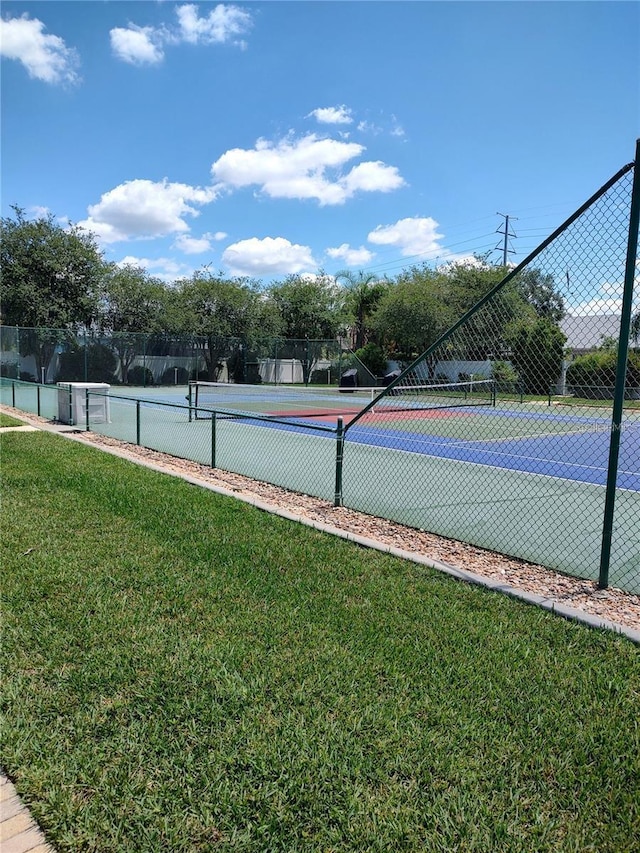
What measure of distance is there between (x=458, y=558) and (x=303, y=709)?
2.54 metres

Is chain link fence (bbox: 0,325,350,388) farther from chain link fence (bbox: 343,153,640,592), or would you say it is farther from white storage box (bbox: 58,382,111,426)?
chain link fence (bbox: 343,153,640,592)

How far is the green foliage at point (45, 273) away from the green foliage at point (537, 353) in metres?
32.3

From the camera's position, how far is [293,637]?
3.42m

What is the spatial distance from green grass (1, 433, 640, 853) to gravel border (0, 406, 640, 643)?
0.77ft

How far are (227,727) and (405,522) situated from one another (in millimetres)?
3656

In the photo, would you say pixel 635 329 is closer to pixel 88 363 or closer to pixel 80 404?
pixel 80 404

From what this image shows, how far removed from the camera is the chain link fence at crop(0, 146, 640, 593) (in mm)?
4309

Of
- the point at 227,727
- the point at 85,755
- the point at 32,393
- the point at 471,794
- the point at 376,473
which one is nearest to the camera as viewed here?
the point at 471,794

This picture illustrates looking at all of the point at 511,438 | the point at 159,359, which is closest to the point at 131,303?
the point at 159,359

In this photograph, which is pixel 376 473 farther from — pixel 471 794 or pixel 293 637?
pixel 471 794

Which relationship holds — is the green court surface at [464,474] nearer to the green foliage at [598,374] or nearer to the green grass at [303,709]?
the green foliage at [598,374]

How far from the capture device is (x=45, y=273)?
3272 centimetres

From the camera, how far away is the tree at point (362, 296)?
5034cm

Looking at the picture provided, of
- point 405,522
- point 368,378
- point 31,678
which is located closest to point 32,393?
point 405,522
